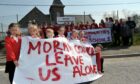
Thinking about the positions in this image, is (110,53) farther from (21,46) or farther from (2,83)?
(21,46)

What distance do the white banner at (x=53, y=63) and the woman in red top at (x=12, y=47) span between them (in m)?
0.11

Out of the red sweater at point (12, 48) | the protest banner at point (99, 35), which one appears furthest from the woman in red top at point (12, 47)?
the protest banner at point (99, 35)

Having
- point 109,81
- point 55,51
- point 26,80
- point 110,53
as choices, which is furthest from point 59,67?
point 110,53

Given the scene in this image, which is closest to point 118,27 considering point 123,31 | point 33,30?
point 123,31

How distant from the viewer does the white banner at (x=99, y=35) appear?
65.6ft

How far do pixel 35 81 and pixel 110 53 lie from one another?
10.6m

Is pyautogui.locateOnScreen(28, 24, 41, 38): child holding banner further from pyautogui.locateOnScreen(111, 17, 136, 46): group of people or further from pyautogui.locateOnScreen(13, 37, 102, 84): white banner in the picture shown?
pyautogui.locateOnScreen(111, 17, 136, 46): group of people

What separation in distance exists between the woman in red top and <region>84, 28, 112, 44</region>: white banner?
1311cm

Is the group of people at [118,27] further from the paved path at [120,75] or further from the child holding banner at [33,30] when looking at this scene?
the child holding banner at [33,30]

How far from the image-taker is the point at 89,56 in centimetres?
811

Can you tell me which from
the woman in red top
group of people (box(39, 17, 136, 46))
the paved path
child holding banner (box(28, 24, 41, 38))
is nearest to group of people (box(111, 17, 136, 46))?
group of people (box(39, 17, 136, 46))

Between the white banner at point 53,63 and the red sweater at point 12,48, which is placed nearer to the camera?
the red sweater at point 12,48

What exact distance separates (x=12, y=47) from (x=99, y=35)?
13.6 metres

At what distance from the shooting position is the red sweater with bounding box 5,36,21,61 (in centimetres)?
678
